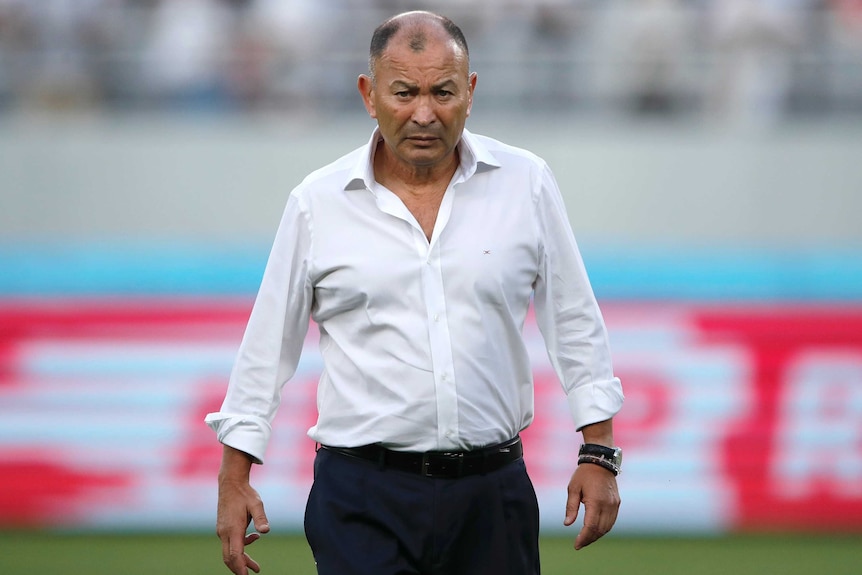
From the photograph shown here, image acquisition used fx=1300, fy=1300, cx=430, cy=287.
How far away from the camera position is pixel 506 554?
301cm

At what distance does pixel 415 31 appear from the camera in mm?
2982

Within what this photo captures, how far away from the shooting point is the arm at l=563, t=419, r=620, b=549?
118 inches

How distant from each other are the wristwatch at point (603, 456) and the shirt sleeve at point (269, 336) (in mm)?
→ 741

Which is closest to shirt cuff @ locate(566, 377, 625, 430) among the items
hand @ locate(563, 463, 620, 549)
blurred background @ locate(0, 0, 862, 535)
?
hand @ locate(563, 463, 620, 549)

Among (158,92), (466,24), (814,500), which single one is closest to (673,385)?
(814,500)

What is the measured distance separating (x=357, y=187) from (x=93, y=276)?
15.6 ft

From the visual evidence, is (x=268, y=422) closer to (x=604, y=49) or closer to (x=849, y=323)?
(x=849, y=323)

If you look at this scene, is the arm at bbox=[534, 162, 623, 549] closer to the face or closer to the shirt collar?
the shirt collar

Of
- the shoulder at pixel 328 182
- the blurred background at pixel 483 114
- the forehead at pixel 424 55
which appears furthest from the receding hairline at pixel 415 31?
the blurred background at pixel 483 114

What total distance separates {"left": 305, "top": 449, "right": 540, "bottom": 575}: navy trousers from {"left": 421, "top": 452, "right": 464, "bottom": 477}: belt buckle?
2 centimetres

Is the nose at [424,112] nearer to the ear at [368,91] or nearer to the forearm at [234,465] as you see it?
the ear at [368,91]

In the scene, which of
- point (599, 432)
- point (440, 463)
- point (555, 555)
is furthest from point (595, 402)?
point (555, 555)

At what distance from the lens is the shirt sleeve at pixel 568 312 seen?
3057 mm

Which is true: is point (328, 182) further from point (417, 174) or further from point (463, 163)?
point (463, 163)
